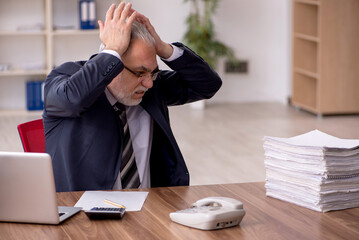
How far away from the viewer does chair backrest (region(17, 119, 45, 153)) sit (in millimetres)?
2516

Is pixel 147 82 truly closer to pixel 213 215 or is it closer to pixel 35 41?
pixel 213 215

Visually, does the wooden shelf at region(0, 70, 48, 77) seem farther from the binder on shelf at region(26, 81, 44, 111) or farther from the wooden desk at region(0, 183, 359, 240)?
the wooden desk at region(0, 183, 359, 240)

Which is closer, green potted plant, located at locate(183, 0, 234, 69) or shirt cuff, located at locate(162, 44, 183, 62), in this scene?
shirt cuff, located at locate(162, 44, 183, 62)

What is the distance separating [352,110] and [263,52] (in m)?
1.52

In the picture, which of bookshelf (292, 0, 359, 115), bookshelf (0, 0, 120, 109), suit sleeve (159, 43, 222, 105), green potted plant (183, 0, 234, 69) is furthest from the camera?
green potted plant (183, 0, 234, 69)

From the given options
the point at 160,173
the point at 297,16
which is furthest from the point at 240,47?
the point at 160,173

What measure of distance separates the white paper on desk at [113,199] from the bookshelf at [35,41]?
5.29 m

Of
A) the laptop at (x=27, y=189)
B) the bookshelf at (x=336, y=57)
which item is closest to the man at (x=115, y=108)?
the laptop at (x=27, y=189)

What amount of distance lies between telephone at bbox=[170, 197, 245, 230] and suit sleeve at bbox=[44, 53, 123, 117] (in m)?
0.55

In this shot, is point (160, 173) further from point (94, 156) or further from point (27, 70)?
point (27, 70)

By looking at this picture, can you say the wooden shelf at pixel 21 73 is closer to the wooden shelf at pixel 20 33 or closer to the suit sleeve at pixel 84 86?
the wooden shelf at pixel 20 33

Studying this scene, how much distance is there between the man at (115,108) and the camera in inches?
86.8

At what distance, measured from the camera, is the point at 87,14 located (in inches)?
285

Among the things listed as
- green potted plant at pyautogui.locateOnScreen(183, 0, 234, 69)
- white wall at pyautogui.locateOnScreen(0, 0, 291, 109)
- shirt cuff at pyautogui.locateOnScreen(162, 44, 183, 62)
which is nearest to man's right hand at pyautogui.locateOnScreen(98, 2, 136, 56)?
shirt cuff at pyautogui.locateOnScreen(162, 44, 183, 62)
